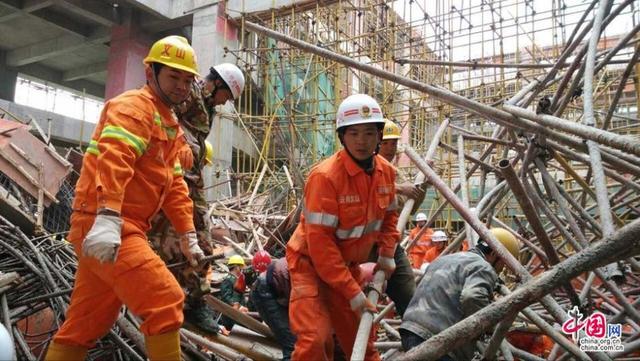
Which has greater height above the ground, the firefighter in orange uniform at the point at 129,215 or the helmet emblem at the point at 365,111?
the helmet emblem at the point at 365,111

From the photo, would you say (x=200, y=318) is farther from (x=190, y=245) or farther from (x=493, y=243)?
(x=493, y=243)

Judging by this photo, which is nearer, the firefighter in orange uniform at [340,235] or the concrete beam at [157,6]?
the firefighter in orange uniform at [340,235]

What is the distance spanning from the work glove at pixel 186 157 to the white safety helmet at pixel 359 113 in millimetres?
1260

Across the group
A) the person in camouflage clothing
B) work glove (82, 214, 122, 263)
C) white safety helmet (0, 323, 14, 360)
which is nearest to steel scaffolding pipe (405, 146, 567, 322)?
the person in camouflage clothing

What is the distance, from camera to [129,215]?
275 cm

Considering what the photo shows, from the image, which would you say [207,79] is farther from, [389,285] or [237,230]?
[237,230]

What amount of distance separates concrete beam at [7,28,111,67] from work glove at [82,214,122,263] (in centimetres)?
1615

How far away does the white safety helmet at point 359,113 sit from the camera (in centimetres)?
310

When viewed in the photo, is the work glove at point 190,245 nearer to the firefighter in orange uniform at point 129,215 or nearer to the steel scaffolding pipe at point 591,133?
the firefighter in orange uniform at point 129,215

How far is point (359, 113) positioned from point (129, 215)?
137 cm

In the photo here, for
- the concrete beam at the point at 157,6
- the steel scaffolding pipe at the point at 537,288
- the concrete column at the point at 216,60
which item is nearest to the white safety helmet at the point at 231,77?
the steel scaffolding pipe at the point at 537,288

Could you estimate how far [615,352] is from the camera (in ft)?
8.71

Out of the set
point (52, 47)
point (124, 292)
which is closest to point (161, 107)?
point (124, 292)

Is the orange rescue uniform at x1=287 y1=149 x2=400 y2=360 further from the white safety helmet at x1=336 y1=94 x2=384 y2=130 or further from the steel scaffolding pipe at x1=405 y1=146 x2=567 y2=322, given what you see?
the steel scaffolding pipe at x1=405 y1=146 x2=567 y2=322
